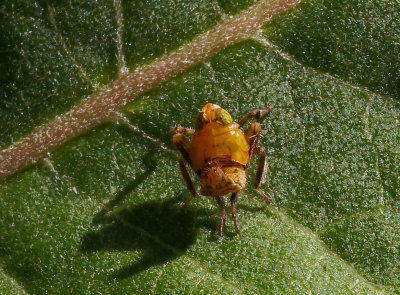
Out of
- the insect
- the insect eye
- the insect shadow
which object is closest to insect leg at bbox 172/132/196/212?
the insect

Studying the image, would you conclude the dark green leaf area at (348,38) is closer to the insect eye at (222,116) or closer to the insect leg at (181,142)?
the insect eye at (222,116)

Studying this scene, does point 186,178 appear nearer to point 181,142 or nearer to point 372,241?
point 181,142

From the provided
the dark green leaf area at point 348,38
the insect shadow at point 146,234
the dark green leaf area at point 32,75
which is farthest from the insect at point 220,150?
the dark green leaf area at point 32,75

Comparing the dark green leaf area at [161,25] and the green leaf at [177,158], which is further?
Answer: the dark green leaf area at [161,25]

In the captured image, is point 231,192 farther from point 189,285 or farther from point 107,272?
point 107,272

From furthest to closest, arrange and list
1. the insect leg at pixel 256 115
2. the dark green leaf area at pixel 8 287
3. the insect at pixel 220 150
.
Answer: the insect leg at pixel 256 115 → the insect at pixel 220 150 → the dark green leaf area at pixel 8 287

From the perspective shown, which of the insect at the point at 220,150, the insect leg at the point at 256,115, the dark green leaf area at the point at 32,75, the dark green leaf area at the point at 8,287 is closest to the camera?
the dark green leaf area at the point at 8,287
